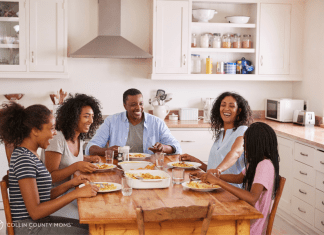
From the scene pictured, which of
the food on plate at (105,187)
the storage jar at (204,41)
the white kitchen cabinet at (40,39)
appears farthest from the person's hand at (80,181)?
the storage jar at (204,41)

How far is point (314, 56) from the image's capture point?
441cm

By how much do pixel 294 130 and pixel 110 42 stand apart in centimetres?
215

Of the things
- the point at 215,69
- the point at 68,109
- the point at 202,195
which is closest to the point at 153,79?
the point at 215,69

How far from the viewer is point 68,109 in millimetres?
2572

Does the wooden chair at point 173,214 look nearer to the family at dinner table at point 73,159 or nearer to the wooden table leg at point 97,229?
the wooden table leg at point 97,229

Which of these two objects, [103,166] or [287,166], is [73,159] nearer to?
[103,166]

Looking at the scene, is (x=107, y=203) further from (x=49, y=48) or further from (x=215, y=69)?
(x=215, y=69)

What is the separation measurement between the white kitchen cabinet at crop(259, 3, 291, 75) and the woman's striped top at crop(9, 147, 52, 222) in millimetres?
3326

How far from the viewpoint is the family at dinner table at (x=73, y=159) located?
181 centimetres

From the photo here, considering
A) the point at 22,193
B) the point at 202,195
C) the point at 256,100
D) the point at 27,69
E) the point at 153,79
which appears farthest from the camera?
the point at 256,100

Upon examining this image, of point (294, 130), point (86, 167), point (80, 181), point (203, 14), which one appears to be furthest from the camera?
point (203, 14)

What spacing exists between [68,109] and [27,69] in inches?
75.3

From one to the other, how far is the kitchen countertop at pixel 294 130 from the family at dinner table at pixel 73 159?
0.98m

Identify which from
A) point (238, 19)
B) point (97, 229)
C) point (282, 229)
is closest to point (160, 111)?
point (238, 19)
